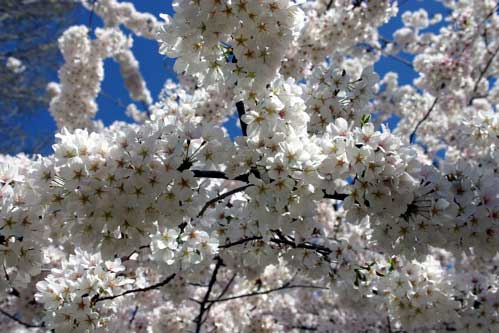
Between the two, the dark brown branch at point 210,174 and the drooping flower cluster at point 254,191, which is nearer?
the drooping flower cluster at point 254,191

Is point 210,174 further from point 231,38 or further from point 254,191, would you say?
point 231,38

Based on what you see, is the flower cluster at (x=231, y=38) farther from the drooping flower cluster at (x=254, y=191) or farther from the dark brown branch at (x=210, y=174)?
the dark brown branch at (x=210, y=174)

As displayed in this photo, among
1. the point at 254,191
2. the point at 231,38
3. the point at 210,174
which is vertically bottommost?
the point at 254,191

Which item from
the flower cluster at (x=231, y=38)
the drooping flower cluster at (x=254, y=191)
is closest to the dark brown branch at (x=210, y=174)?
the drooping flower cluster at (x=254, y=191)

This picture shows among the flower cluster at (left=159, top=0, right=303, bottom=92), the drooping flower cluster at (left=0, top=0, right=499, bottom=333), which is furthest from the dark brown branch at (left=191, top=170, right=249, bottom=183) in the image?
the flower cluster at (left=159, top=0, right=303, bottom=92)

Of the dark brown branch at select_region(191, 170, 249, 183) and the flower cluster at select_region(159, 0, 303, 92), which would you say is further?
the dark brown branch at select_region(191, 170, 249, 183)

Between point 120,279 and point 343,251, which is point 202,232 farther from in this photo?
point 343,251

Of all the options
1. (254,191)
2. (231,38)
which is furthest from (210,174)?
(231,38)

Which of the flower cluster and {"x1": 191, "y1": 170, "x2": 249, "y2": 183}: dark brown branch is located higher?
the flower cluster

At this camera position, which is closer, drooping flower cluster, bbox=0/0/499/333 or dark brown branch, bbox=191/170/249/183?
drooping flower cluster, bbox=0/0/499/333

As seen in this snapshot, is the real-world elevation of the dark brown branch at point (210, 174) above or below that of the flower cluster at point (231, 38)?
below

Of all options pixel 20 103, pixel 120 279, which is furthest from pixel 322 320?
pixel 20 103

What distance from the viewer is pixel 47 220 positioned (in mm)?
2479

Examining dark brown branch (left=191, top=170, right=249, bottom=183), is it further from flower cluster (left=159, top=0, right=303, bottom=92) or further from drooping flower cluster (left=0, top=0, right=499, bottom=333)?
flower cluster (left=159, top=0, right=303, bottom=92)
